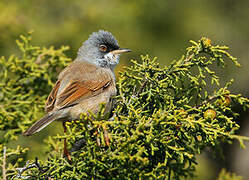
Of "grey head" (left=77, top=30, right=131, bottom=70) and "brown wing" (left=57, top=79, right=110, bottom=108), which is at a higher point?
"grey head" (left=77, top=30, right=131, bottom=70)

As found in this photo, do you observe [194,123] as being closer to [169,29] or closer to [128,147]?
[128,147]

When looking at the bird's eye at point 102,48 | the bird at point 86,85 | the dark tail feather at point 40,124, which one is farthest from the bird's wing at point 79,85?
the bird's eye at point 102,48

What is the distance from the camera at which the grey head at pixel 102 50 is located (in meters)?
4.75

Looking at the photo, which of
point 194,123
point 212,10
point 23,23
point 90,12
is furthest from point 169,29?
point 194,123

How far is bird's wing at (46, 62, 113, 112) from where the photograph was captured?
3.89 meters

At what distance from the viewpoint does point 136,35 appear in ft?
20.4

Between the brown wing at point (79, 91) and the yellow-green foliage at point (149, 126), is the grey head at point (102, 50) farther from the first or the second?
the yellow-green foliage at point (149, 126)

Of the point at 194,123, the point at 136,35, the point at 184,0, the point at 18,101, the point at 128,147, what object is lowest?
the point at 128,147

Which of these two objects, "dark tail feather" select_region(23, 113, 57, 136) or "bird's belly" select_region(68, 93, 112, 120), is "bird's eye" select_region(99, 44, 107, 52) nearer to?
"bird's belly" select_region(68, 93, 112, 120)

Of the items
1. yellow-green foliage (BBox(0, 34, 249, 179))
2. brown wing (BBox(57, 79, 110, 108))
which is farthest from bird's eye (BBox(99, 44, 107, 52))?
yellow-green foliage (BBox(0, 34, 249, 179))

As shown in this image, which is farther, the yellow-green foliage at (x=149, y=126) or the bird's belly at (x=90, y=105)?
the bird's belly at (x=90, y=105)

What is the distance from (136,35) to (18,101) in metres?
2.84

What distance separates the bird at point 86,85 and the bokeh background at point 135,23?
3.79ft

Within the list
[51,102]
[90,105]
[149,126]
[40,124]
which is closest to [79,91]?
[90,105]
